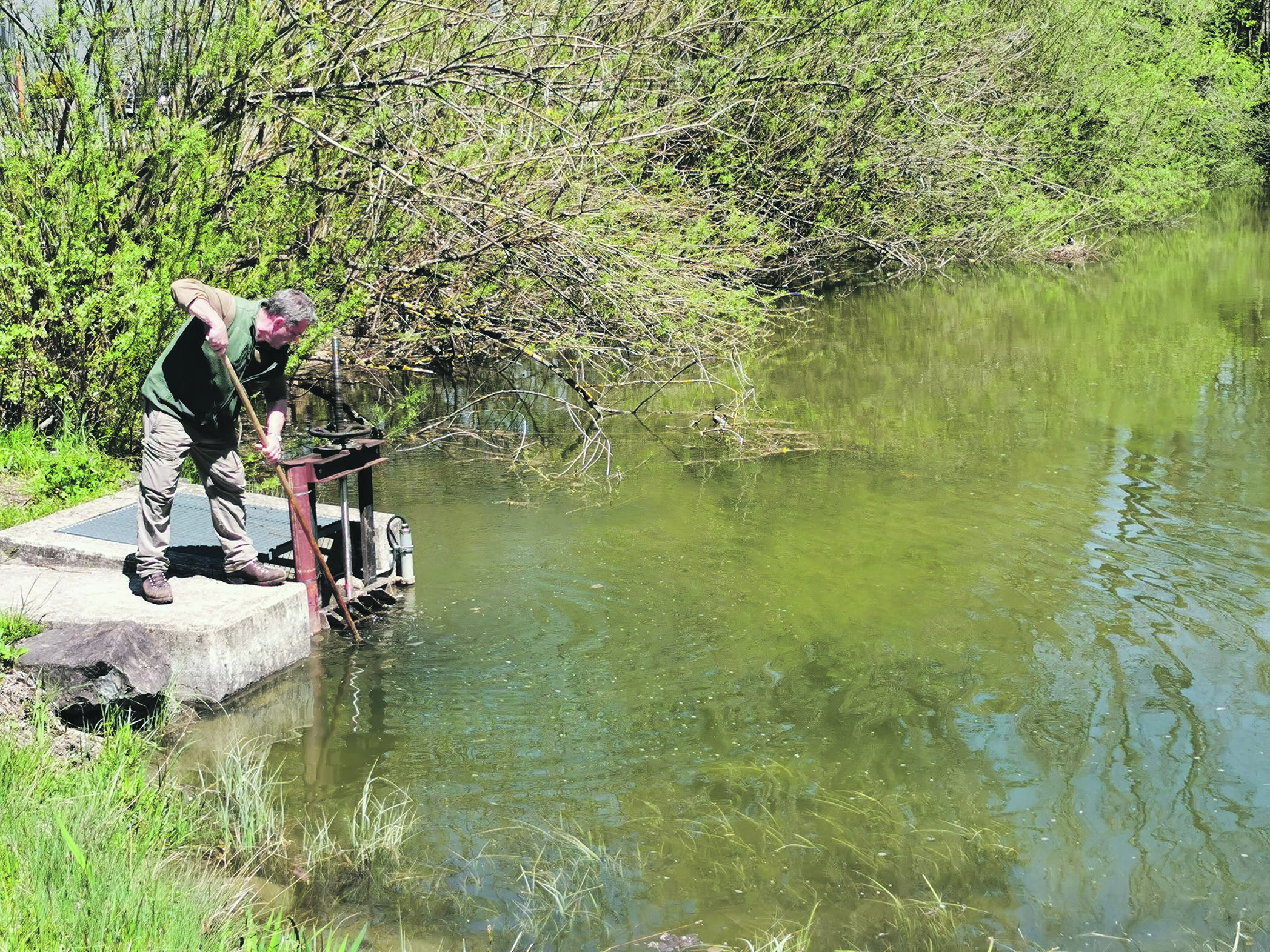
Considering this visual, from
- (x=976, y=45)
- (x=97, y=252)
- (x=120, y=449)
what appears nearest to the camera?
(x=97, y=252)

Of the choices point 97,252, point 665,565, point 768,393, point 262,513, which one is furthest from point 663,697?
point 768,393

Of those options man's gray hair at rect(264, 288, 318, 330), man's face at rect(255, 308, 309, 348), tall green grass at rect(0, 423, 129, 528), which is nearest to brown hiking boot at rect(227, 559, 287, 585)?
man's face at rect(255, 308, 309, 348)

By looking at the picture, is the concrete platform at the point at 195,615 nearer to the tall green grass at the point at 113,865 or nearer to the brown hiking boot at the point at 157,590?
the brown hiking boot at the point at 157,590

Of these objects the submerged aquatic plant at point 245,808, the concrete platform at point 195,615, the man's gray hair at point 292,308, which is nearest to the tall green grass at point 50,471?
the concrete platform at point 195,615

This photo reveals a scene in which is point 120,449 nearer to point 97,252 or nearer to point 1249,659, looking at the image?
point 97,252

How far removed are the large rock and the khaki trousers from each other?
51cm

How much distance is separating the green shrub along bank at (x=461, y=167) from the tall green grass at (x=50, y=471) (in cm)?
32

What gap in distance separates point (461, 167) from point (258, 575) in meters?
5.26

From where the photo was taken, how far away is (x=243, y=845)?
4.69 metres

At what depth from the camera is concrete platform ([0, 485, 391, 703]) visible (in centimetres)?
588

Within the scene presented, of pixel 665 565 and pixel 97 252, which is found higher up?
pixel 97 252

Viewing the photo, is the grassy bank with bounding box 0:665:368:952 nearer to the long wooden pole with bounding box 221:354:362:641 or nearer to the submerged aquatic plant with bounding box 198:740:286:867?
the submerged aquatic plant with bounding box 198:740:286:867

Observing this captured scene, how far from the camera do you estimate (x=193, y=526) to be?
7.38 metres

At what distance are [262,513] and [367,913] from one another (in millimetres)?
3773
